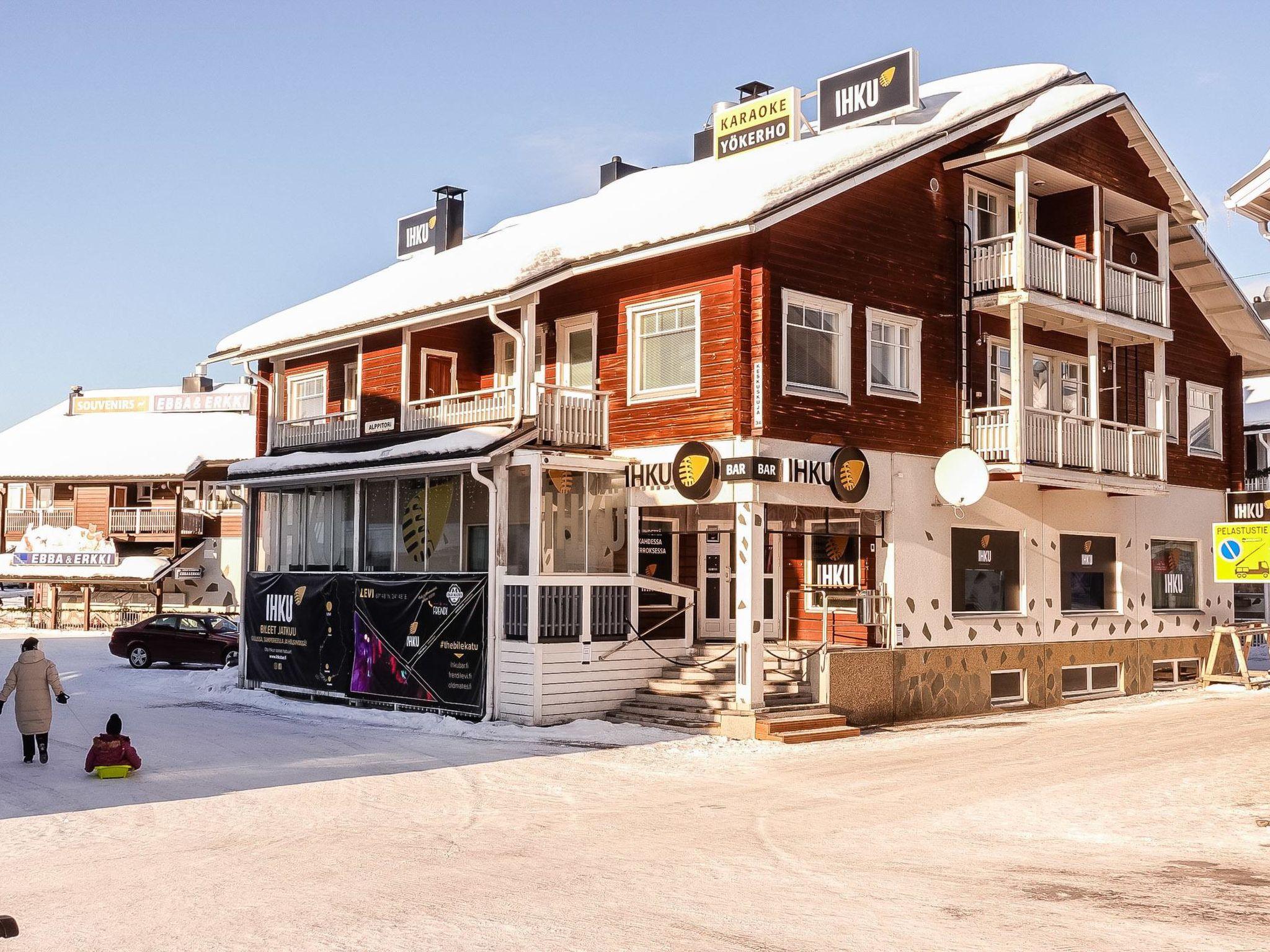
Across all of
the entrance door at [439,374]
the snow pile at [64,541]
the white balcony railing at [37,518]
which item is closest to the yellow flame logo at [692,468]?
the entrance door at [439,374]

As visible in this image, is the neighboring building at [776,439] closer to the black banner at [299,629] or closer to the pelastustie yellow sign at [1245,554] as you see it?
the black banner at [299,629]

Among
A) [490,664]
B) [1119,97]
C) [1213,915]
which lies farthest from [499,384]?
[1213,915]

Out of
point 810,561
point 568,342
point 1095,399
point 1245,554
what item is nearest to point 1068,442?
point 1095,399

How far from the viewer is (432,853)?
10.9 metres

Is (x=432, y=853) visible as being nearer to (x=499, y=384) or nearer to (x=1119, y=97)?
(x=499, y=384)

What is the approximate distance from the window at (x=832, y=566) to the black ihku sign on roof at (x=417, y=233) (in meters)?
13.6

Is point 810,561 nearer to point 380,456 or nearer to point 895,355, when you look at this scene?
point 895,355

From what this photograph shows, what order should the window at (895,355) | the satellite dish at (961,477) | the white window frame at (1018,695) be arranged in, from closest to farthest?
1. the satellite dish at (961,477)
2. the window at (895,355)
3. the white window frame at (1018,695)

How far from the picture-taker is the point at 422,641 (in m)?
21.8

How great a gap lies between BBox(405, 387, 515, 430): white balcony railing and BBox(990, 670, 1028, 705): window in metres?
9.67

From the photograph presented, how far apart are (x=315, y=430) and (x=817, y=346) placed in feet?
36.2

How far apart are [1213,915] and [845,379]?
13.0m

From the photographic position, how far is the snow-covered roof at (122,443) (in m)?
51.8

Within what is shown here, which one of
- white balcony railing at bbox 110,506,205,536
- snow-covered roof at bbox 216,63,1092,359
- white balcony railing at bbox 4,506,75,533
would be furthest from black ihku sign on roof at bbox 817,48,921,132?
white balcony railing at bbox 4,506,75,533
